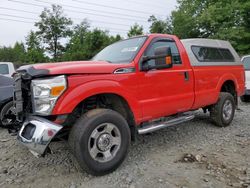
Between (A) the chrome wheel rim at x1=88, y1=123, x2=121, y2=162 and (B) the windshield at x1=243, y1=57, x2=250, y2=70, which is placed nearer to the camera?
(A) the chrome wheel rim at x1=88, y1=123, x2=121, y2=162

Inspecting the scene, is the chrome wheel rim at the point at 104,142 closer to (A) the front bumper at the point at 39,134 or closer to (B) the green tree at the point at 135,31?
(A) the front bumper at the point at 39,134

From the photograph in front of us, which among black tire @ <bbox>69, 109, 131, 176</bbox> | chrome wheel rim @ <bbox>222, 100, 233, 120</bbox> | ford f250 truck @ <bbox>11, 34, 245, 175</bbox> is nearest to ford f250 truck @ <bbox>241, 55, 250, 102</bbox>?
chrome wheel rim @ <bbox>222, 100, 233, 120</bbox>

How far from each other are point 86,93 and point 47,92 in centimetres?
48

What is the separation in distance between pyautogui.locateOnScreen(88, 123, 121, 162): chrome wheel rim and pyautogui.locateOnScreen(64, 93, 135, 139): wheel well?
16.1 inches

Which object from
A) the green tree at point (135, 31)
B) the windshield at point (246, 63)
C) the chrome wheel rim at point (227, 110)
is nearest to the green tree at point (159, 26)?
the green tree at point (135, 31)

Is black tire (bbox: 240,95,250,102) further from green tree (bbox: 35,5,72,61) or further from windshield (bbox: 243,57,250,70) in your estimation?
green tree (bbox: 35,5,72,61)

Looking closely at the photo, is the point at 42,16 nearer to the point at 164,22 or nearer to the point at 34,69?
the point at 164,22

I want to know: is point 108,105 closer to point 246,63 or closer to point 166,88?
point 166,88

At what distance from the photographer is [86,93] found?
3533 millimetres

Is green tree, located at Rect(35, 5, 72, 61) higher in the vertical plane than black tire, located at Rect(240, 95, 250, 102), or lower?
higher

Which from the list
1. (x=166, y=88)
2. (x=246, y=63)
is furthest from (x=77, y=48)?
(x=166, y=88)

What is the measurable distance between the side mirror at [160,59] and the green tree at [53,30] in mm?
31263

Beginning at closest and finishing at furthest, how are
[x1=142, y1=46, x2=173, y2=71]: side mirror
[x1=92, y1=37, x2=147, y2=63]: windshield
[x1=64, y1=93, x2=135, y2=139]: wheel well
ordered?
[x1=64, y1=93, x2=135, y2=139]: wheel well → [x1=142, y1=46, x2=173, y2=71]: side mirror → [x1=92, y1=37, x2=147, y2=63]: windshield

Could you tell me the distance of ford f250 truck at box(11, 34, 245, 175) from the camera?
3402mm
